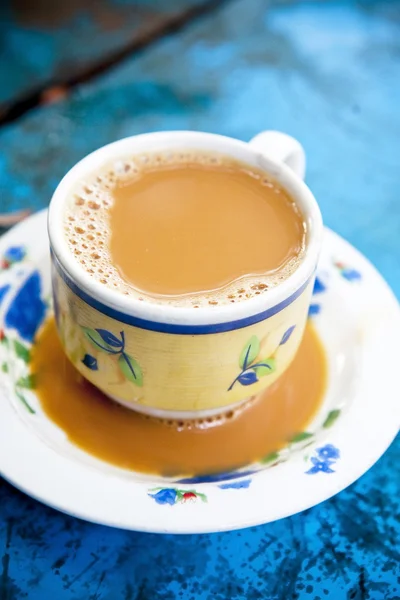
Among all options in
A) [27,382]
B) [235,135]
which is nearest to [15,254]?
[27,382]

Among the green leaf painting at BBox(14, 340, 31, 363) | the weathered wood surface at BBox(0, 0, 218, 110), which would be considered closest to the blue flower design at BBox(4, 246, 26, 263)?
the green leaf painting at BBox(14, 340, 31, 363)

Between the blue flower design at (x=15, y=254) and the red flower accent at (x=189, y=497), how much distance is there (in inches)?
14.4


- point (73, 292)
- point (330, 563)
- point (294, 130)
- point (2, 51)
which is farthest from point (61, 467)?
point (2, 51)

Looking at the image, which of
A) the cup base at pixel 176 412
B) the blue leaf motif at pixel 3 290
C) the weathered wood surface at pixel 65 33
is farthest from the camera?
the weathered wood surface at pixel 65 33

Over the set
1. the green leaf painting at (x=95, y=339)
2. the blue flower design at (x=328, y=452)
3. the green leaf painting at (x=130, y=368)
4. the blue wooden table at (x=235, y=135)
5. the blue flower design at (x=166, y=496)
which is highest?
the green leaf painting at (x=95, y=339)

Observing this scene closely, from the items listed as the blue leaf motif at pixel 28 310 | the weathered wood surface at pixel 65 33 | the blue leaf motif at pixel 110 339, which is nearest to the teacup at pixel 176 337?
the blue leaf motif at pixel 110 339

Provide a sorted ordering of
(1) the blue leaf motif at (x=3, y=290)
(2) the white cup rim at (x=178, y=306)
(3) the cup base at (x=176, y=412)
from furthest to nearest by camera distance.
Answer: (1) the blue leaf motif at (x=3, y=290), (3) the cup base at (x=176, y=412), (2) the white cup rim at (x=178, y=306)

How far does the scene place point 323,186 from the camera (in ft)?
3.65

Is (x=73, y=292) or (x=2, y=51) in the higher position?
(x=73, y=292)

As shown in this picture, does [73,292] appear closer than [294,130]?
Yes

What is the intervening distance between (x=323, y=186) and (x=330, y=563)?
64 centimetres

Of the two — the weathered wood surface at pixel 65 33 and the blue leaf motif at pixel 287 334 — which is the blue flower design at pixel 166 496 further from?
the weathered wood surface at pixel 65 33

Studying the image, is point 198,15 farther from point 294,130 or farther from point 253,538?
point 253,538

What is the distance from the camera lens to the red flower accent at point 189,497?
59cm
